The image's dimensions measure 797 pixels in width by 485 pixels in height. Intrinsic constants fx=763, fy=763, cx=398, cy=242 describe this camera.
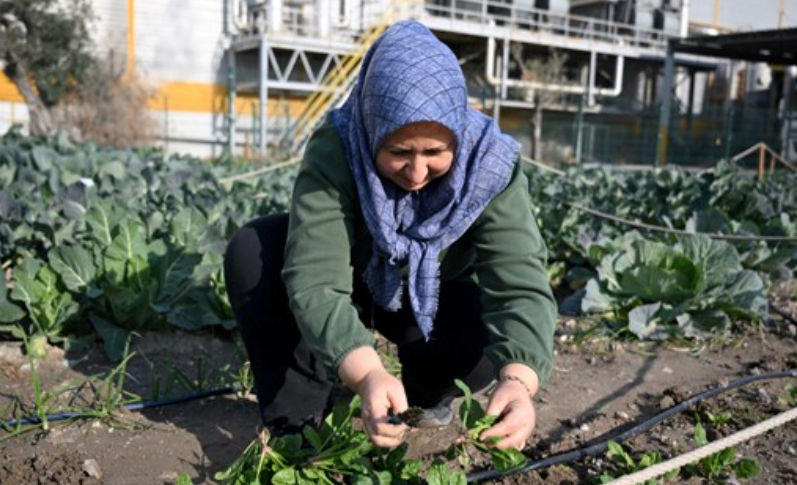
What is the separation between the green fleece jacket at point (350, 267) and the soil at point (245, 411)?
1.52 feet

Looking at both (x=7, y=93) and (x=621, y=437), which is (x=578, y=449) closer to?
(x=621, y=437)

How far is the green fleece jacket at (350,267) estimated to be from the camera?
1558 mm

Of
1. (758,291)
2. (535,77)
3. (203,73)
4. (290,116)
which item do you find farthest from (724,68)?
(758,291)

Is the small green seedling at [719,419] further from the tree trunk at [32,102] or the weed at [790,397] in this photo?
the tree trunk at [32,102]

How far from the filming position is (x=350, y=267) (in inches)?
66.6

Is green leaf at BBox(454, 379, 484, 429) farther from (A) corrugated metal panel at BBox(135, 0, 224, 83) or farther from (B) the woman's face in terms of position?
(A) corrugated metal panel at BBox(135, 0, 224, 83)

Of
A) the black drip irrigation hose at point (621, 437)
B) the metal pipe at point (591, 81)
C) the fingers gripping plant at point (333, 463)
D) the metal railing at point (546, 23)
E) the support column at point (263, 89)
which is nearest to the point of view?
the fingers gripping plant at point (333, 463)

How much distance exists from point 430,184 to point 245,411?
3.27ft

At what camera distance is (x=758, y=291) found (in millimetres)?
3184

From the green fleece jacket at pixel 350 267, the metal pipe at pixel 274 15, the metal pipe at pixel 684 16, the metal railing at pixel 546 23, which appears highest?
the metal pipe at pixel 684 16

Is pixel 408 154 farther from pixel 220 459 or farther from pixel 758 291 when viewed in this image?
pixel 758 291

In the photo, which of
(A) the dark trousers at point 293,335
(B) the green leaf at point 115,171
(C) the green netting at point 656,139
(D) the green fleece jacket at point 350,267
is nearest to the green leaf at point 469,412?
(D) the green fleece jacket at point 350,267

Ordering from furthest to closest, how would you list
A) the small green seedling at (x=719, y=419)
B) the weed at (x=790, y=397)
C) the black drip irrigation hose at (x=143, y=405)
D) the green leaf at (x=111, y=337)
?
1. the green leaf at (x=111, y=337)
2. the weed at (x=790, y=397)
3. the small green seedling at (x=719, y=419)
4. the black drip irrigation hose at (x=143, y=405)

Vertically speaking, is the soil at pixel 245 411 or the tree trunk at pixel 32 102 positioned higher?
the tree trunk at pixel 32 102
